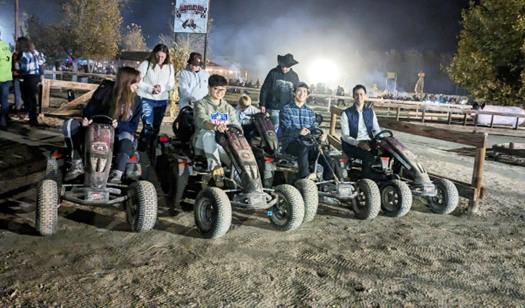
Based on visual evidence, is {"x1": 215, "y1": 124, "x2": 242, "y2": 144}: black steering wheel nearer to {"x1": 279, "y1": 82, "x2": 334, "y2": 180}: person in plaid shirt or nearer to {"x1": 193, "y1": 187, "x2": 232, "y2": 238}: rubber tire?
{"x1": 193, "y1": 187, "x2": 232, "y2": 238}: rubber tire

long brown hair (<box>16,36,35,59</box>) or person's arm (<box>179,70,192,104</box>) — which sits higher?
long brown hair (<box>16,36,35,59</box>)

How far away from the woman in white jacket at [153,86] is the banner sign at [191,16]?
8.19 meters

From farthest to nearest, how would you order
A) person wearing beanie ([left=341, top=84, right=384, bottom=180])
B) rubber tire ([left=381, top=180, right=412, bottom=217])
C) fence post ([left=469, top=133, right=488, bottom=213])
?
1. person wearing beanie ([left=341, top=84, right=384, bottom=180])
2. fence post ([left=469, top=133, right=488, bottom=213])
3. rubber tire ([left=381, top=180, right=412, bottom=217])

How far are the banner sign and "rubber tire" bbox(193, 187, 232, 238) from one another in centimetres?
1139

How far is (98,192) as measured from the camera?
13.9 ft

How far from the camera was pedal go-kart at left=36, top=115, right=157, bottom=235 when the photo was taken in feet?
13.3

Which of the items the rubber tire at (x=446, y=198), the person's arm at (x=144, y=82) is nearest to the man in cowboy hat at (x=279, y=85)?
the person's arm at (x=144, y=82)

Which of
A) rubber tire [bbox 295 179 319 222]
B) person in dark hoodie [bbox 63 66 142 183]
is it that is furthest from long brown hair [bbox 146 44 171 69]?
rubber tire [bbox 295 179 319 222]

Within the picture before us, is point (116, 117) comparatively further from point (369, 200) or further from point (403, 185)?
point (403, 185)

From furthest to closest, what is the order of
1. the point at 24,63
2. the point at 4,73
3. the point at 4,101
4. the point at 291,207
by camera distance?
the point at 24,63 → the point at 4,101 → the point at 4,73 → the point at 291,207

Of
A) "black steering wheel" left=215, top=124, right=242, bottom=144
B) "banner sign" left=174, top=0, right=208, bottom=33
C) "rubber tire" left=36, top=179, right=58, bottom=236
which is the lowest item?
"rubber tire" left=36, top=179, right=58, bottom=236

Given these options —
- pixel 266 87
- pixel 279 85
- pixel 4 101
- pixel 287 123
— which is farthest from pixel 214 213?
pixel 4 101

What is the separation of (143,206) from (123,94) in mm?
1583

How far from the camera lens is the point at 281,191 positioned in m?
4.59
